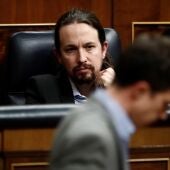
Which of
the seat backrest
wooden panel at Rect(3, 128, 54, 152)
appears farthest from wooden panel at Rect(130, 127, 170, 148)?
the seat backrest

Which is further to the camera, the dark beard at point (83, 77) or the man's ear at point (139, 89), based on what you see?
the dark beard at point (83, 77)

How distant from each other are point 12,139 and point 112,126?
690mm

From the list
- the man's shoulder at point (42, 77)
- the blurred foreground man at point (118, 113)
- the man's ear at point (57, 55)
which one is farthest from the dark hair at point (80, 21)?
the blurred foreground man at point (118, 113)

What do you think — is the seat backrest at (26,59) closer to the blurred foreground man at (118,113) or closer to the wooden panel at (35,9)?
the wooden panel at (35,9)

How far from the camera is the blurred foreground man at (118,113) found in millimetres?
1083

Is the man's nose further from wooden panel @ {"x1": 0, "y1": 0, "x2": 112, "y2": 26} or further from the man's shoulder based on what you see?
wooden panel @ {"x1": 0, "y1": 0, "x2": 112, "y2": 26}

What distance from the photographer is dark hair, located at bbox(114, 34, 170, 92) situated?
114cm

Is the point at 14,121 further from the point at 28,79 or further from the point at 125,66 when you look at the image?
the point at 28,79

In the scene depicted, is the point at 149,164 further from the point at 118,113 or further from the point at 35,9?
the point at 35,9

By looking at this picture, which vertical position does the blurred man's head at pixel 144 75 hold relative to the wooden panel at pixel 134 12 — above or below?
below

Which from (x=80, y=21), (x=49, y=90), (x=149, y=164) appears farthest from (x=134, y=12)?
(x=149, y=164)

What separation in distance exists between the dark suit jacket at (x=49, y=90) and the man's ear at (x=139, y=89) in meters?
1.20

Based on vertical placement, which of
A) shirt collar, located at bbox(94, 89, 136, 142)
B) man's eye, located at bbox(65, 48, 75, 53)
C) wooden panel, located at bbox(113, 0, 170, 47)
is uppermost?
wooden panel, located at bbox(113, 0, 170, 47)

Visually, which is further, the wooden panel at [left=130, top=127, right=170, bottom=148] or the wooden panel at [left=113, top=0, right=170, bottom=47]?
the wooden panel at [left=113, top=0, right=170, bottom=47]
